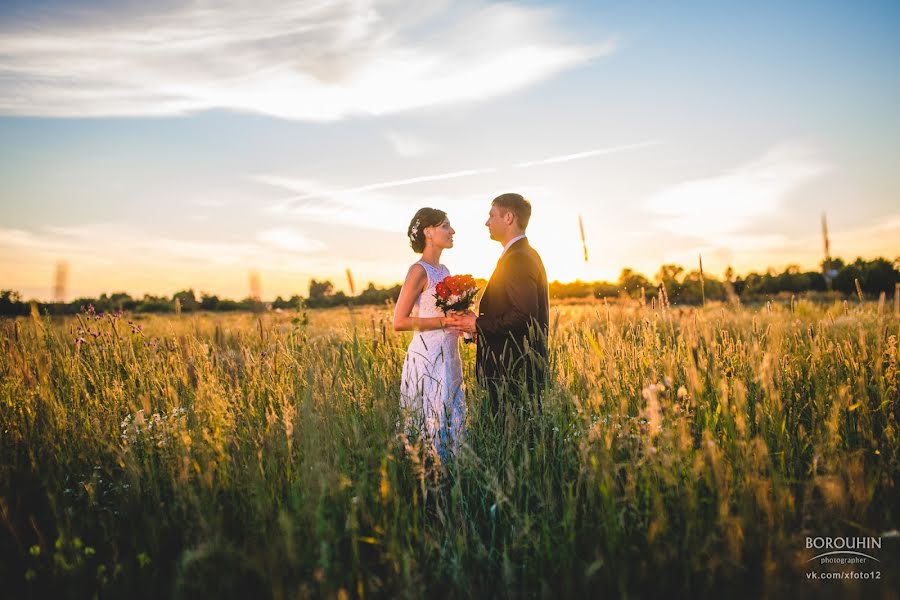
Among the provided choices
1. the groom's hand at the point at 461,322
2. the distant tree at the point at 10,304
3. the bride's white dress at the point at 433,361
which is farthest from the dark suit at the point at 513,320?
the distant tree at the point at 10,304

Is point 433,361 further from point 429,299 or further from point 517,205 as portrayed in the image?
point 517,205

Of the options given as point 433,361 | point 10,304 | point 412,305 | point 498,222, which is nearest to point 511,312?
point 498,222

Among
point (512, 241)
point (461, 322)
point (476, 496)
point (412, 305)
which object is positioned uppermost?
point (512, 241)

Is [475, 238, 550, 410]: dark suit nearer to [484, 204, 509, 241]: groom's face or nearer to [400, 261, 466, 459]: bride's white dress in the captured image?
[484, 204, 509, 241]: groom's face

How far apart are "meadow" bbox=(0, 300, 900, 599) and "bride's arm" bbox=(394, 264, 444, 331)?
65 centimetres

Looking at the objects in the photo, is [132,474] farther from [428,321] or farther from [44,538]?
[428,321]

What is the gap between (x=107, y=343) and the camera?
6.85m

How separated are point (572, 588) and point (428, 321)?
296 cm

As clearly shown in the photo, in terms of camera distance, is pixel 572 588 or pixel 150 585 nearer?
pixel 572 588

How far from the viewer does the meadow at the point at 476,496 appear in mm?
2471

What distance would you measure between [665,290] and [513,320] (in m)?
1.87

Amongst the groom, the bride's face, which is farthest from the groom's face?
the bride's face

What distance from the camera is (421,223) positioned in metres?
5.37

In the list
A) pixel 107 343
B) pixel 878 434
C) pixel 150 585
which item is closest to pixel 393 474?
pixel 150 585
